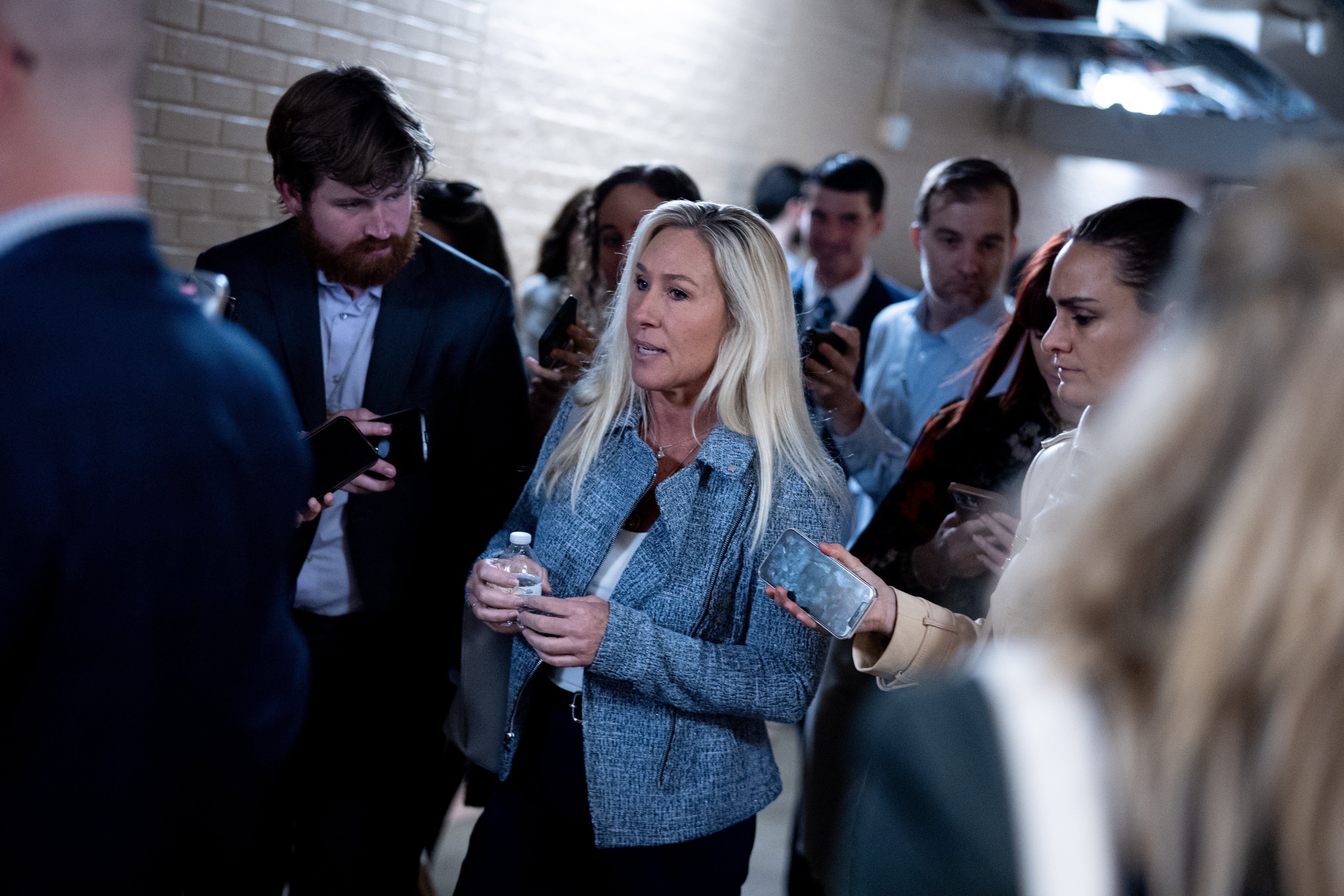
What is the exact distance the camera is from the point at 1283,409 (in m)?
0.56

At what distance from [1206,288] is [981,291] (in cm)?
243

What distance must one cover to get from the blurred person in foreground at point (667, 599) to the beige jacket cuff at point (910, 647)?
182 millimetres

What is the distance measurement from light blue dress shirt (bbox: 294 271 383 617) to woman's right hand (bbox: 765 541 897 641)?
103 cm

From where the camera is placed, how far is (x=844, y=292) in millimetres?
3479

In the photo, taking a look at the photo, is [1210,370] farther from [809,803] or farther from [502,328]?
[809,803]

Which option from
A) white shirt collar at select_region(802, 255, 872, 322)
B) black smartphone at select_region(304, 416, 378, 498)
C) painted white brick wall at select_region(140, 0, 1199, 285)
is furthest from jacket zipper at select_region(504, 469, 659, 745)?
painted white brick wall at select_region(140, 0, 1199, 285)

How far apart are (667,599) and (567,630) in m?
0.19

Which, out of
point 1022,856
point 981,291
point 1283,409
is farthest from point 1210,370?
point 981,291

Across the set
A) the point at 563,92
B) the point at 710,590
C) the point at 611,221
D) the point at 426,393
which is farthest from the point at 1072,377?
the point at 563,92

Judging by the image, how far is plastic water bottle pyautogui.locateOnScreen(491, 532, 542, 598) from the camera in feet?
5.50

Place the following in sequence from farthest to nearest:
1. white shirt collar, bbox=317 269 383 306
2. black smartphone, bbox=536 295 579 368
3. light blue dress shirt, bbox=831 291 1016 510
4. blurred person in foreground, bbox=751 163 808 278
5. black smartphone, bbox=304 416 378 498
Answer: blurred person in foreground, bbox=751 163 808 278 < light blue dress shirt, bbox=831 291 1016 510 < black smartphone, bbox=536 295 579 368 < white shirt collar, bbox=317 269 383 306 < black smartphone, bbox=304 416 378 498

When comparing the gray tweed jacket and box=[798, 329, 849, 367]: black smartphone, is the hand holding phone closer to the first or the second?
the gray tweed jacket

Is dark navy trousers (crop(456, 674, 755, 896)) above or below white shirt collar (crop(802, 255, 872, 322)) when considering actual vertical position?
below

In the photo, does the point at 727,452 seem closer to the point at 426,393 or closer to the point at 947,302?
the point at 426,393
